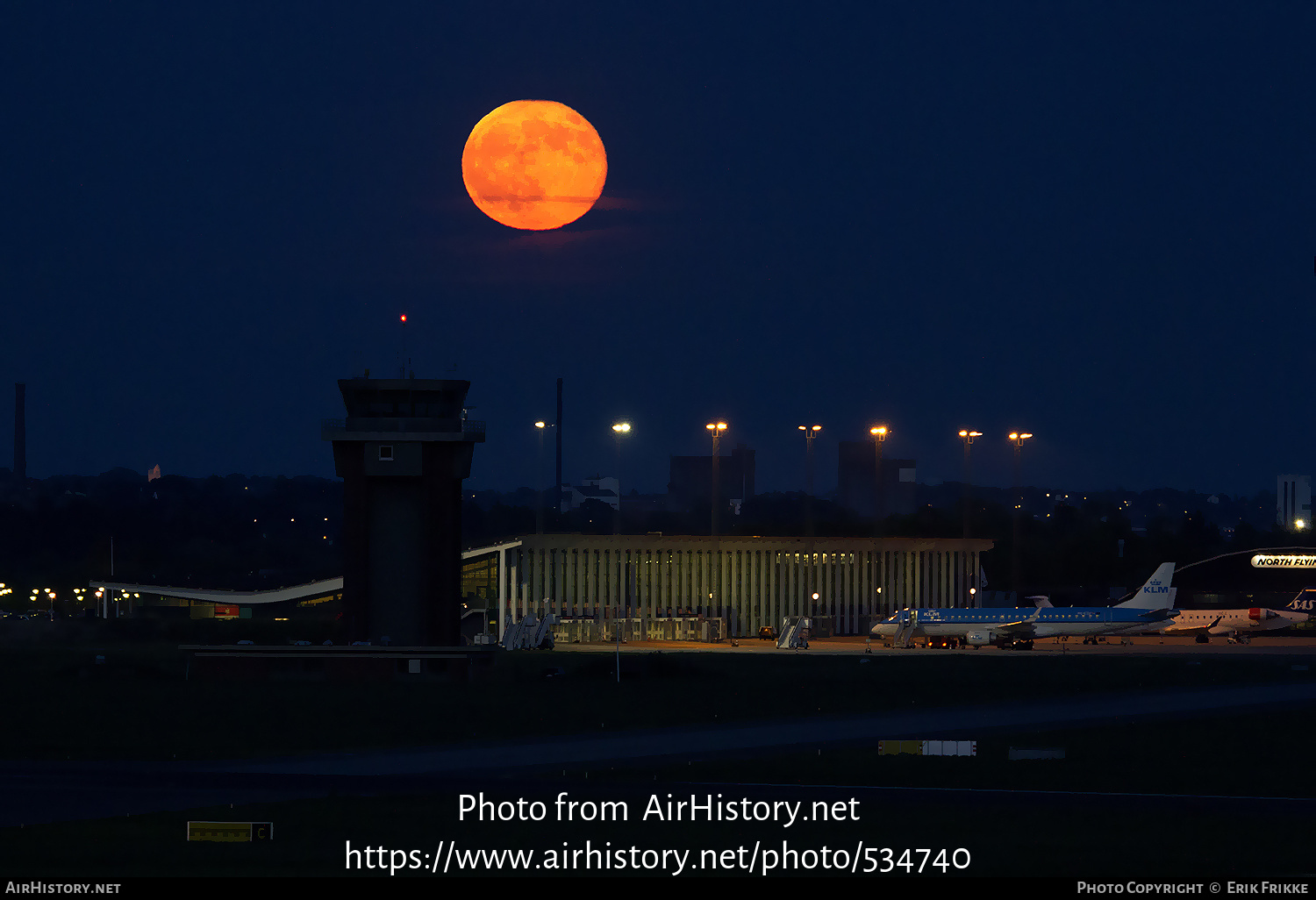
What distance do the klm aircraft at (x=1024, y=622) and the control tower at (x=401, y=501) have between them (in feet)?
161

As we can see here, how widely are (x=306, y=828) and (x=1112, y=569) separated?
177 m

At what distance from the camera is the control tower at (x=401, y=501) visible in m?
78.4

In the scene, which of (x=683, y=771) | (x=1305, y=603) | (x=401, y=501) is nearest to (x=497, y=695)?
(x=401, y=501)

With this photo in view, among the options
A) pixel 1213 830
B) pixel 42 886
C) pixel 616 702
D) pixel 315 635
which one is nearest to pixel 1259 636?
pixel 315 635

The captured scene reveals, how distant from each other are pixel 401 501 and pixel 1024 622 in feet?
184

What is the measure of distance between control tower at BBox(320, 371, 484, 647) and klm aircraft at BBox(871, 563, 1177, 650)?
1927 inches

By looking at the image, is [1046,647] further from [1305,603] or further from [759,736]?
[759,736]

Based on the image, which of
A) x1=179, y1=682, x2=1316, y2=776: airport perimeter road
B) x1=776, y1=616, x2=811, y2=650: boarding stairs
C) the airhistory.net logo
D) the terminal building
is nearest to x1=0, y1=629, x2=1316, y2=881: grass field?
x1=179, y1=682, x2=1316, y2=776: airport perimeter road

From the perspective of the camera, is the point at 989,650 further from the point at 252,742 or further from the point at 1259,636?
the point at 252,742

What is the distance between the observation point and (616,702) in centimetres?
5891

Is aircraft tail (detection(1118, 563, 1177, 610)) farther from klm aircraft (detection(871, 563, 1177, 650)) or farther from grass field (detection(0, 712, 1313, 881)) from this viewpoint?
grass field (detection(0, 712, 1313, 881))

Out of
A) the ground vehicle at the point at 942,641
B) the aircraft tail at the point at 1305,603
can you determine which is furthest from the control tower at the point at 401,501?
the aircraft tail at the point at 1305,603

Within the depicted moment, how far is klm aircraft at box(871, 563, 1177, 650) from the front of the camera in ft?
379

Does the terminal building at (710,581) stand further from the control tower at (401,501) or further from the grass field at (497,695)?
the control tower at (401,501)
